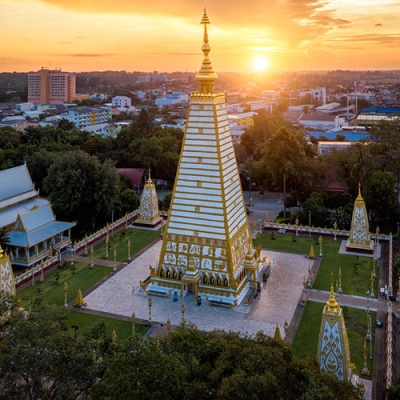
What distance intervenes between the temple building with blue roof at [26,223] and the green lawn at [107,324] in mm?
7426

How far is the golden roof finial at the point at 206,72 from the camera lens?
82.8ft

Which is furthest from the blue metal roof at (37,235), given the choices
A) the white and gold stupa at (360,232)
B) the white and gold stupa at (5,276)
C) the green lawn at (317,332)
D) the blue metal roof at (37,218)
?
the white and gold stupa at (360,232)

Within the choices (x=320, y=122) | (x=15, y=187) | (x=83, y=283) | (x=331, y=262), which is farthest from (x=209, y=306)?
(x=320, y=122)

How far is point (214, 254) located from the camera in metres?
24.8

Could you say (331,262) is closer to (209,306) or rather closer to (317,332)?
(317,332)

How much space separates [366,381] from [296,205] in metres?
25.8

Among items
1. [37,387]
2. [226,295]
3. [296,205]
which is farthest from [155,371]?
[296,205]

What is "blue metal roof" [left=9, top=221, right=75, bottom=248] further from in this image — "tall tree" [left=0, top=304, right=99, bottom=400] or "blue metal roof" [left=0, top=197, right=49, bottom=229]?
"tall tree" [left=0, top=304, right=99, bottom=400]

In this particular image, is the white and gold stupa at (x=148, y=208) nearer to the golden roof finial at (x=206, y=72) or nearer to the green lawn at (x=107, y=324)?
the golden roof finial at (x=206, y=72)

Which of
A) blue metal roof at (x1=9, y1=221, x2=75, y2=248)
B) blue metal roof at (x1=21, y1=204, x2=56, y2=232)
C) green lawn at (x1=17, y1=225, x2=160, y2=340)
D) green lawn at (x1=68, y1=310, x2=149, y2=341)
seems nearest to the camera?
green lawn at (x1=68, y1=310, x2=149, y2=341)

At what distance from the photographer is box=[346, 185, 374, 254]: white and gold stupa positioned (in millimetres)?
31203

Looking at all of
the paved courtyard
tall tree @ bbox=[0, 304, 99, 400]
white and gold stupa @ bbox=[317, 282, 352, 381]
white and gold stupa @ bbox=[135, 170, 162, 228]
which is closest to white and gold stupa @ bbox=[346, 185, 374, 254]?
the paved courtyard

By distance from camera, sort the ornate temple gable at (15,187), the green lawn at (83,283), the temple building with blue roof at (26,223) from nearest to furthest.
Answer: the green lawn at (83,283)
the temple building with blue roof at (26,223)
the ornate temple gable at (15,187)

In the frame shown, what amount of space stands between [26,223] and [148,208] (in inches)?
359
